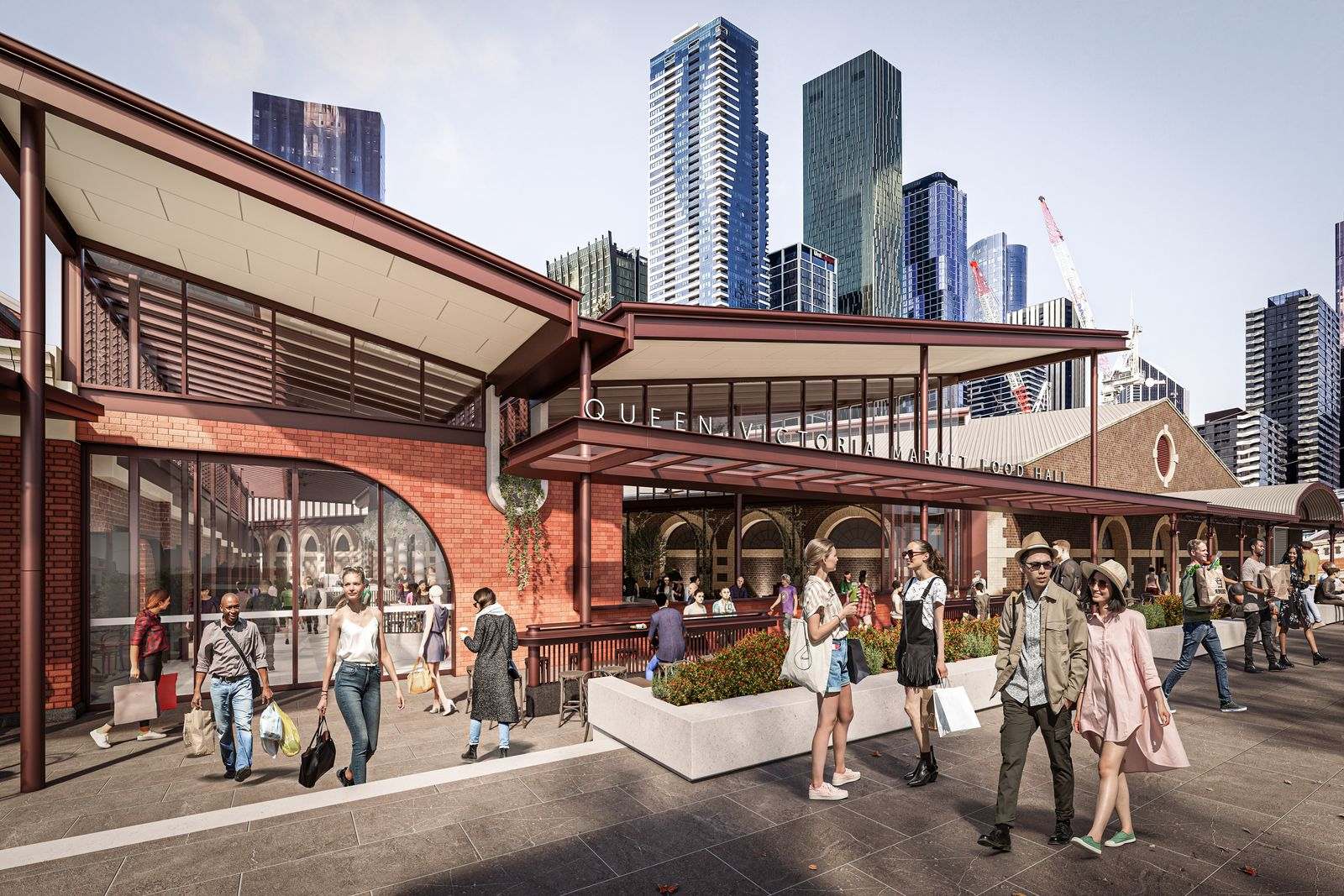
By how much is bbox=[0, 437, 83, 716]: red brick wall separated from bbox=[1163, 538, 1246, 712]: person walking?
1359cm

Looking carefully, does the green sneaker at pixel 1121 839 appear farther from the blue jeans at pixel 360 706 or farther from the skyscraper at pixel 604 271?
the skyscraper at pixel 604 271

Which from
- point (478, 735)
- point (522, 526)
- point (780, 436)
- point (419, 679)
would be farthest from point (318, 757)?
point (780, 436)

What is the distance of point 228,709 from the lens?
652 centimetres

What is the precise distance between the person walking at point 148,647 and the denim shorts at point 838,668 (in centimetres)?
709

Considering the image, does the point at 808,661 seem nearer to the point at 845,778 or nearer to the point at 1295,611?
the point at 845,778

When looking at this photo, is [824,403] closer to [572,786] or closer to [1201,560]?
[1201,560]

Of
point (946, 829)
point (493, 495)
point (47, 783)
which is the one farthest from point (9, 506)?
point (946, 829)

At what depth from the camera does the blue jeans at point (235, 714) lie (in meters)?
6.47

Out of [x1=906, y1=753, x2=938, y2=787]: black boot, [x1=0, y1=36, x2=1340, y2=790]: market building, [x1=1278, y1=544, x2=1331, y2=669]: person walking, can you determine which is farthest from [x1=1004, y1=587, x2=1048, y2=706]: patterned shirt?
[x1=1278, y1=544, x2=1331, y2=669]: person walking

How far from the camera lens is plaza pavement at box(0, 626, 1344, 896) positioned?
4.48 meters

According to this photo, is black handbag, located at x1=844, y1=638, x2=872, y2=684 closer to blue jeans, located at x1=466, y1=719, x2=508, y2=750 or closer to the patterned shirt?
the patterned shirt

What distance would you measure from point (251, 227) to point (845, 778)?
29.8 ft

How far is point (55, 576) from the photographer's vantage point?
880 centimetres

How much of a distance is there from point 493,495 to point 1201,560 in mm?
10291
